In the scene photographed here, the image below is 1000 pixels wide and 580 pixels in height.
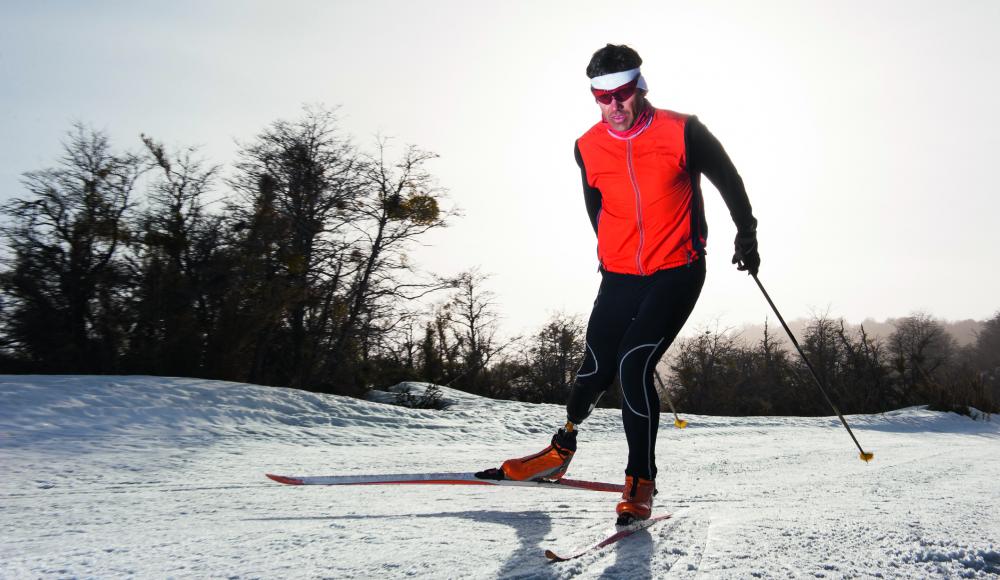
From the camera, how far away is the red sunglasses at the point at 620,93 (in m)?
2.60

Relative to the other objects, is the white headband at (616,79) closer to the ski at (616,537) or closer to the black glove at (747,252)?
the black glove at (747,252)

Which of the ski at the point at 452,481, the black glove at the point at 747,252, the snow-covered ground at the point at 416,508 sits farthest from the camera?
the ski at the point at 452,481

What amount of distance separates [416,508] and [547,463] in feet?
2.35

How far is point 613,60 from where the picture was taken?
261 cm

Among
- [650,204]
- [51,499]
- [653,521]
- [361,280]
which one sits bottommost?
[51,499]

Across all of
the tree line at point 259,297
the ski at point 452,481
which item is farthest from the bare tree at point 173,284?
the ski at point 452,481

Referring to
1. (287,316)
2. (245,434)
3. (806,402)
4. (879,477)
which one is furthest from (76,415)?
(806,402)

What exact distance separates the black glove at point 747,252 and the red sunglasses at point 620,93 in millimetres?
712

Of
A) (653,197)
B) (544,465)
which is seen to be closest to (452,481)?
(544,465)

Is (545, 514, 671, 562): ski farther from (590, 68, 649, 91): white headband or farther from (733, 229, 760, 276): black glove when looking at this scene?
(590, 68, 649, 91): white headband

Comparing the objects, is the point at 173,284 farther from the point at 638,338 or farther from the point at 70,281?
the point at 638,338

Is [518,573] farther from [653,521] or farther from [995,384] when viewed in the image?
[995,384]

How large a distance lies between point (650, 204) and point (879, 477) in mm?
2261

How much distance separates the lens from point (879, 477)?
3.70 m
